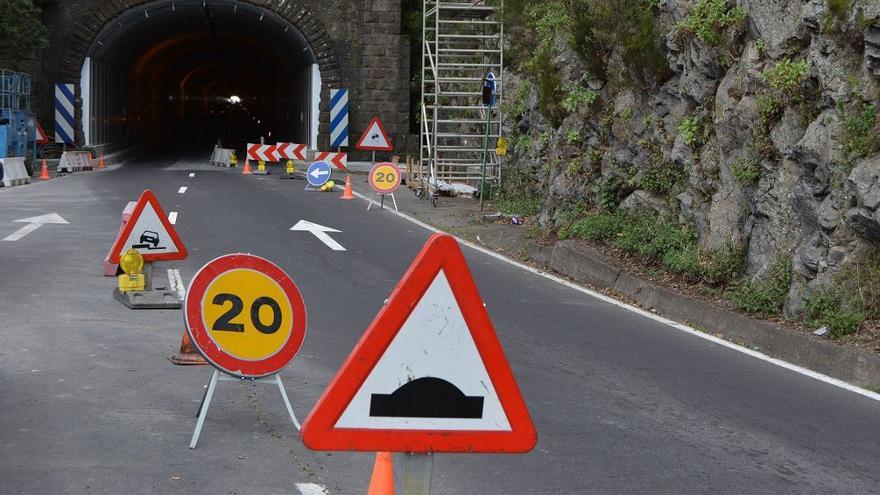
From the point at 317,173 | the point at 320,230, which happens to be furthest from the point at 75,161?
the point at 320,230

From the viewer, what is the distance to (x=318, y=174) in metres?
28.3

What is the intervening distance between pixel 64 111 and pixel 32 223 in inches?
828

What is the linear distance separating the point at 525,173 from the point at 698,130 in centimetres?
869

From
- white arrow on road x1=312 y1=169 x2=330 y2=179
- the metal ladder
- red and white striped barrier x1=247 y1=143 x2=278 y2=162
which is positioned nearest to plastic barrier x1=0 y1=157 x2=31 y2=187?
white arrow on road x1=312 y1=169 x2=330 y2=179

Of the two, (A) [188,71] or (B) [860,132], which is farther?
(A) [188,71]

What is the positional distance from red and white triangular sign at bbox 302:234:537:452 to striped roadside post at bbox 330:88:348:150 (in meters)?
36.1

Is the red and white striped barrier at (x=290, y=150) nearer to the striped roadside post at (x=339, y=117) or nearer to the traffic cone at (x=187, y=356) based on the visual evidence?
the striped roadside post at (x=339, y=117)

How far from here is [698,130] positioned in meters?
14.4

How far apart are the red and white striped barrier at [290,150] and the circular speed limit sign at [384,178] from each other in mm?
15043

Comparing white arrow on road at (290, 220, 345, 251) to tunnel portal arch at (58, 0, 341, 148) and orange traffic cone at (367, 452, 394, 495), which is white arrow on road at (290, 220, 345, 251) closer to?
orange traffic cone at (367, 452, 394, 495)

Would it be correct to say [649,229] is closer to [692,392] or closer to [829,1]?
[829,1]

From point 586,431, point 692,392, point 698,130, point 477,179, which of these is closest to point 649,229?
point 698,130

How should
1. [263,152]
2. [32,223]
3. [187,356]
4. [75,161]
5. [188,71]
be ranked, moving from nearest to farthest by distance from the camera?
[187,356] < [32,223] < [75,161] < [263,152] < [188,71]

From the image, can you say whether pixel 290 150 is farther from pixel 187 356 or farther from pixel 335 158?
pixel 187 356
